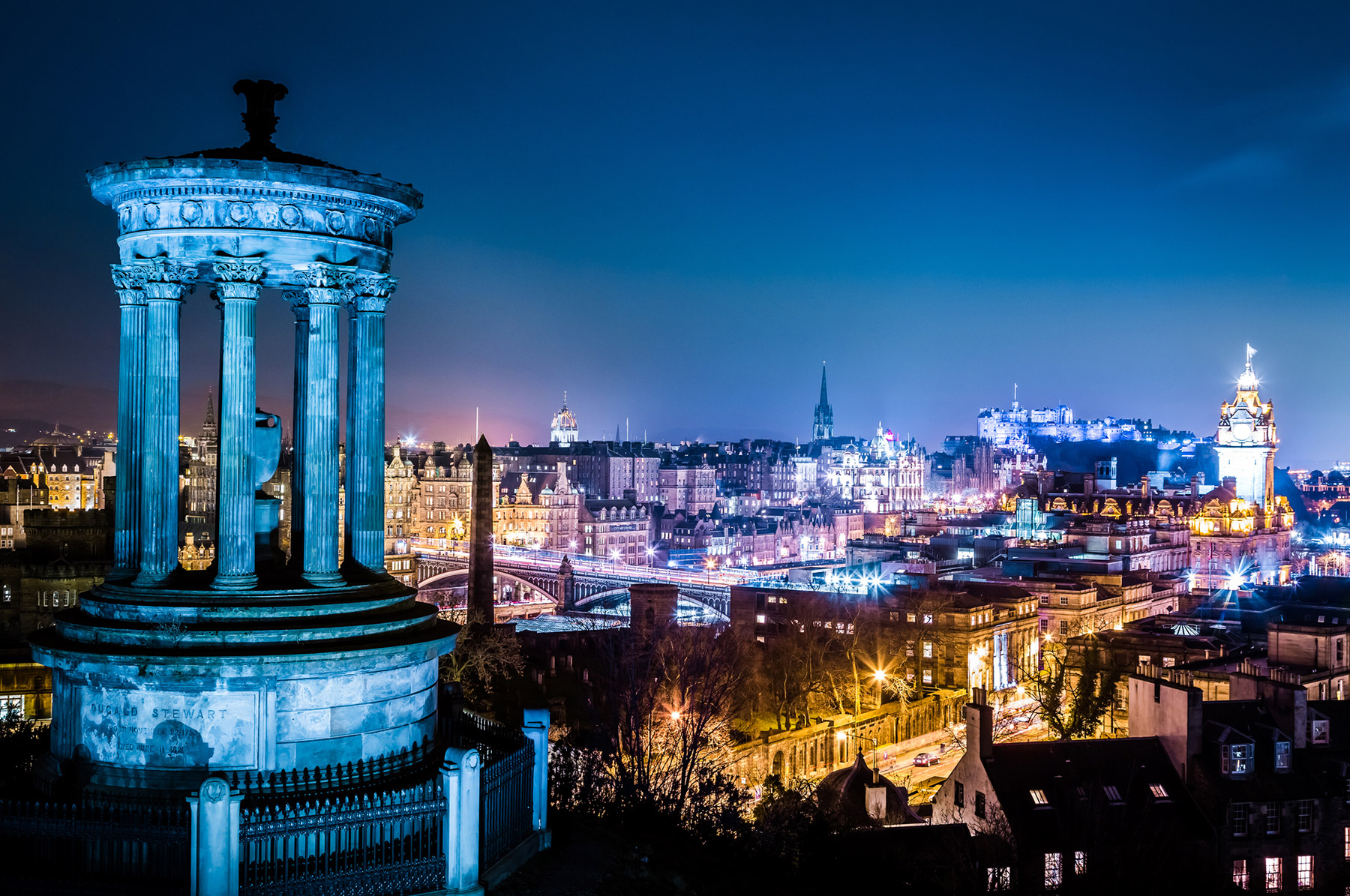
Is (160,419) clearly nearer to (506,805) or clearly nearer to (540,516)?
(506,805)

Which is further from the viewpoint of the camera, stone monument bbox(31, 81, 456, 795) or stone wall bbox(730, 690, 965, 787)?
stone wall bbox(730, 690, 965, 787)

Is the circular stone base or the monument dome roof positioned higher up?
the monument dome roof

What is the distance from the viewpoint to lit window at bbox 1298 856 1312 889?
37.7 meters

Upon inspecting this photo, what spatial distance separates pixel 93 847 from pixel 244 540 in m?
3.91

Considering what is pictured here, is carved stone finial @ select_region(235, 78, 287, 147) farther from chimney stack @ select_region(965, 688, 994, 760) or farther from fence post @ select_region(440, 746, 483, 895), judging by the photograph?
chimney stack @ select_region(965, 688, 994, 760)

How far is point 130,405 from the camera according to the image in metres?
16.4

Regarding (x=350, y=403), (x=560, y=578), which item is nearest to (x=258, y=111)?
(x=350, y=403)

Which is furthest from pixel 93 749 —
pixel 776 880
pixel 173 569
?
pixel 776 880

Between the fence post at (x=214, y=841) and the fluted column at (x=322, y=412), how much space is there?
13.4 feet

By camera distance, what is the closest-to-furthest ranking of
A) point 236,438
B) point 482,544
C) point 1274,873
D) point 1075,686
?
point 236,438
point 1274,873
point 482,544
point 1075,686

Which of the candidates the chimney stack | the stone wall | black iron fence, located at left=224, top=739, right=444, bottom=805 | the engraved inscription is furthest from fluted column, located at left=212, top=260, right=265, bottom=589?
the stone wall

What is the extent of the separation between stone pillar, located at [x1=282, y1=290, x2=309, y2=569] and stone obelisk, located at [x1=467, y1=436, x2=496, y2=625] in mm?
44181

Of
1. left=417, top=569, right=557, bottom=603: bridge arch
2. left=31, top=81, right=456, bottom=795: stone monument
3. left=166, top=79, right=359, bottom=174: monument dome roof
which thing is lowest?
left=417, top=569, right=557, bottom=603: bridge arch

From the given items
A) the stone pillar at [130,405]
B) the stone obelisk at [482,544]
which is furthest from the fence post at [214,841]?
the stone obelisk at [482,544]
